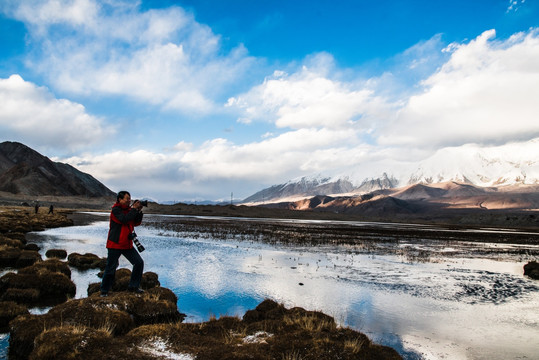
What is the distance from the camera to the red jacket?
31.7 feet

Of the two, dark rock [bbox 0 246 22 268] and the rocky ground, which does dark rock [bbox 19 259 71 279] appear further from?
dark rock [bbox 0 246 22 268]

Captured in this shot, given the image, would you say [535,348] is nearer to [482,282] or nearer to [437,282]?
[437,282]

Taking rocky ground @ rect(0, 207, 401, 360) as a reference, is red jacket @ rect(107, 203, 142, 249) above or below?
above

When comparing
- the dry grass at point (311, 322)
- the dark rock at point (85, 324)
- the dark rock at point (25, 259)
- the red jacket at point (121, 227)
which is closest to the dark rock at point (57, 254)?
the dark rock at point (25, 259)

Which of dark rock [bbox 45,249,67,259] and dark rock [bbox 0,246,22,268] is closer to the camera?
dark rock [bbox 0,246,22,268]

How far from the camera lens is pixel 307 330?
26.2 feet

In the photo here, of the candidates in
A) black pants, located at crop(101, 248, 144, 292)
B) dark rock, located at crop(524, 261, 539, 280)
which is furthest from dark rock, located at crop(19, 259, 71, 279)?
dark rock, located at crop(524, 261, 539, 280)

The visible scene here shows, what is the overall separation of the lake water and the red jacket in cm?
315

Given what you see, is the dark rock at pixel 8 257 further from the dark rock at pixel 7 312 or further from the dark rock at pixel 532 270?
the dark rock at pixel 532 270

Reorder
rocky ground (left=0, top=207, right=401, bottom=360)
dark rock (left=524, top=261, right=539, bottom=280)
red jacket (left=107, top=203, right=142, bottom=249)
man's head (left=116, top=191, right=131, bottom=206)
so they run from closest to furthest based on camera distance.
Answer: rocky ground (left=0, top=207, right=401, bottom=360)
red jacket (left=107, top=203, right=142, bottom=249)
man's head (left=116, top=191, right=131, bottom=206)
dark rock (left=524, top=261, right=539, bottom=280)

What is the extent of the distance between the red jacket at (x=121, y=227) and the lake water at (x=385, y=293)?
3.15m

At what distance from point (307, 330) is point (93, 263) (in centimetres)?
1417

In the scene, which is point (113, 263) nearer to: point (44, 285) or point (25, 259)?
point (44, 285)

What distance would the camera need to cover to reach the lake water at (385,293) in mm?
10078
